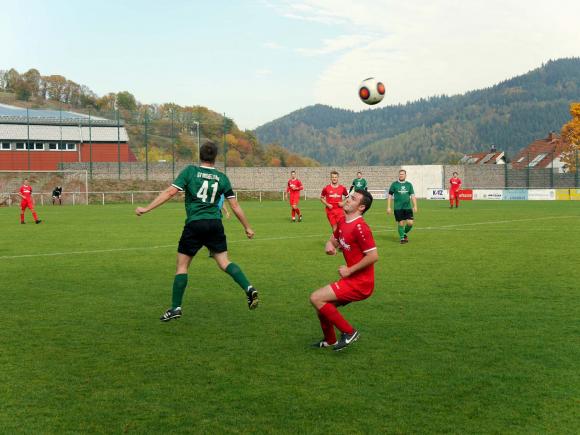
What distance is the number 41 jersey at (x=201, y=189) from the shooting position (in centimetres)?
Result: 811

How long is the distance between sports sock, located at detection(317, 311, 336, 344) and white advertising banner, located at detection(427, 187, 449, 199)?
167 ft

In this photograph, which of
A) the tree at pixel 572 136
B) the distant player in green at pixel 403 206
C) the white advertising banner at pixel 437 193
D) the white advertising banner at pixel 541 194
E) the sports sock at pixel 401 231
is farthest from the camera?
the tree at pixel 572 136

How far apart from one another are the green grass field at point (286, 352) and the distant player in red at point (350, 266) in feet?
1.09

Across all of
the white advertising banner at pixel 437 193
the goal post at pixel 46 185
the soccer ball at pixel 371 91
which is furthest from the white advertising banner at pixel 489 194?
the soccer ball at pixel 371 91

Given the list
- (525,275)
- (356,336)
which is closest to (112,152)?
(525,275)

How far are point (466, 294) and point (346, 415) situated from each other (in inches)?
209

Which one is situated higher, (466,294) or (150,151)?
(150,151)

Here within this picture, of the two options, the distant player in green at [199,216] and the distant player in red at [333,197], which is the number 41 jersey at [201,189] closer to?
the distant player in green at [199,216]

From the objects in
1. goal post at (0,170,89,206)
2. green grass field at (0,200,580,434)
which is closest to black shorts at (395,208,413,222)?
green grass field at (0,200,580,434)

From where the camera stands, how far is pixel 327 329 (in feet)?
21.7

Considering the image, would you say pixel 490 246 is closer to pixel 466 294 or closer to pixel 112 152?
pixel 466 294

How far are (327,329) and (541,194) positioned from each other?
4991 centimetres

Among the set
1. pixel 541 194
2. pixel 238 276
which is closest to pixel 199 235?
pixel 238 276

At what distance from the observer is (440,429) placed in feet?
14.7
